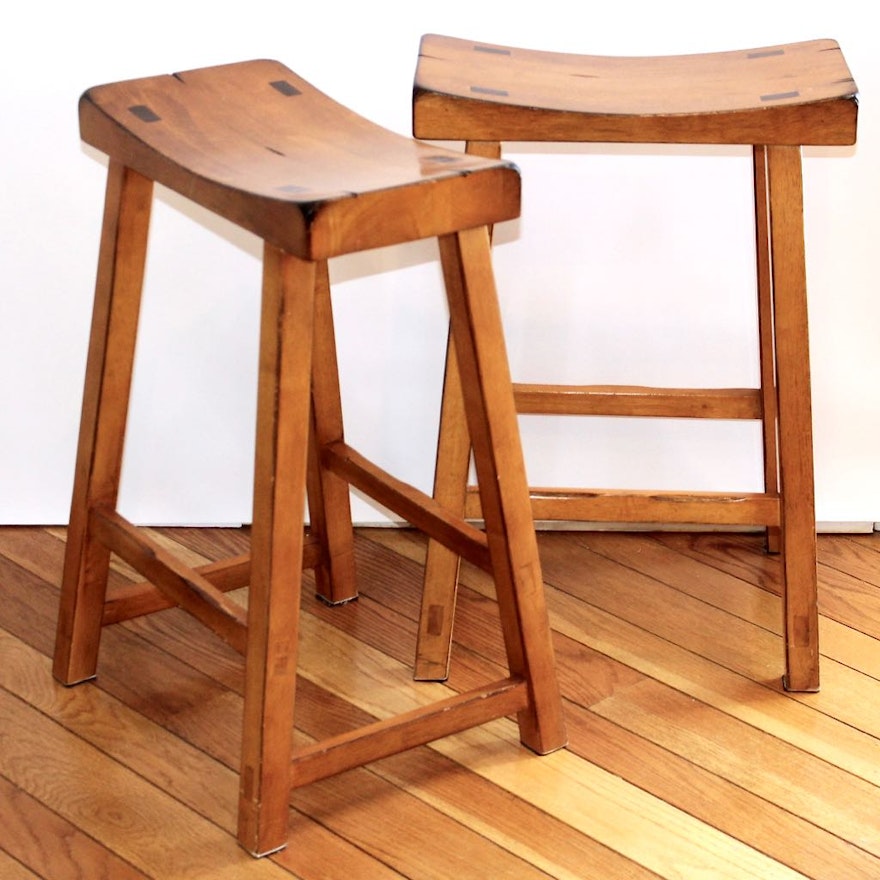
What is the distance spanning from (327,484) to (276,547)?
0.52 metres

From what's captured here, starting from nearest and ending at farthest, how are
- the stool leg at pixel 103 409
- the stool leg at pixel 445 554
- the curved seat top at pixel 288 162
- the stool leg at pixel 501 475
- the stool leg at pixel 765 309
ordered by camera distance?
the curved seat top at pixel 288 162 < the stool leg at pixel 501 475 < the stool leg at pixel 103 409 < the stool leg at pixel 445 554 < the stool leg at pixel 765 309

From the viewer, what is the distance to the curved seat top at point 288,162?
4.47ft

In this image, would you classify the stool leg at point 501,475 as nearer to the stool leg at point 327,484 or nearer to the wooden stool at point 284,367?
the wooden stool at point 284,367

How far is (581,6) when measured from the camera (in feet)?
6.65

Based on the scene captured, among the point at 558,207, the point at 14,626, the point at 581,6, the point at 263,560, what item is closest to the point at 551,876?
the point at 263,560

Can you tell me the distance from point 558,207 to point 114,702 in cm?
88

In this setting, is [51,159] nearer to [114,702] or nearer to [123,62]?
[123,62]

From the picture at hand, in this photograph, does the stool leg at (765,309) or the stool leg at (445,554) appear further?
the stool leg at (765,309)

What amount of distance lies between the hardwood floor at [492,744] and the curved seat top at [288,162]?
0.63 metres

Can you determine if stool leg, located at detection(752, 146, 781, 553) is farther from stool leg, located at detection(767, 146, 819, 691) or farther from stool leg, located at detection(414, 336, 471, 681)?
stool leg, located at detection(414, 336, 471, 681)

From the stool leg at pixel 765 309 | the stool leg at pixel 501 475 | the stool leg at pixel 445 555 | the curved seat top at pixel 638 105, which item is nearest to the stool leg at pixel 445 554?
the stool leg at pixel 445 555

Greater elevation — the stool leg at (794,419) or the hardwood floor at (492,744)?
the stool leg at (794,419)

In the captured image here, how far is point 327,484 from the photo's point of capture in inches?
78.4

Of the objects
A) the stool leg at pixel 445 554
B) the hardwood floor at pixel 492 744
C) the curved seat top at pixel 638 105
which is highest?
the curved seat top at pixel 638 105
